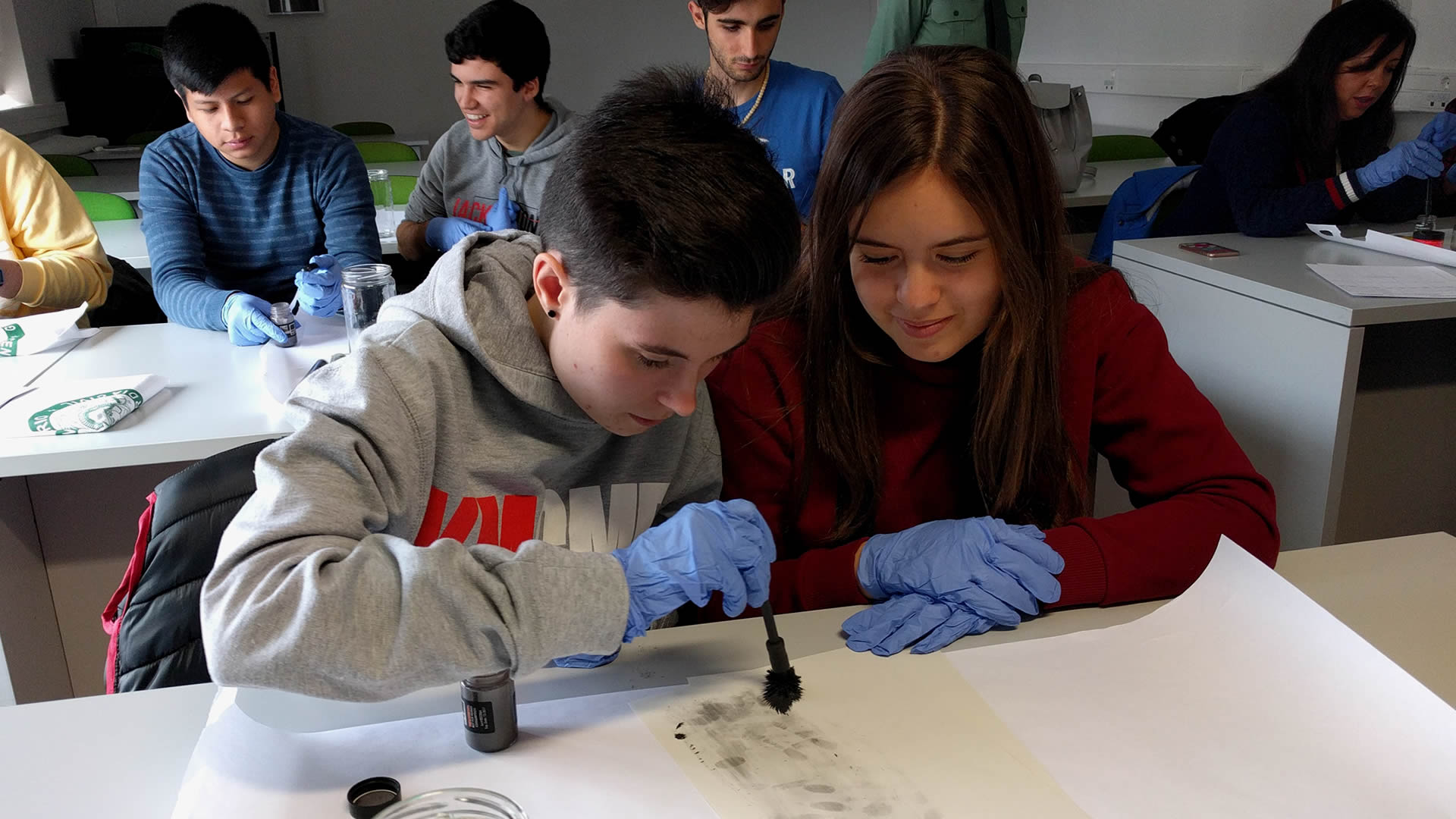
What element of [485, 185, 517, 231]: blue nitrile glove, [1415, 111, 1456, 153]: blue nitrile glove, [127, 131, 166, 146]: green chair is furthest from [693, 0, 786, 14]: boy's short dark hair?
[127, 131, 166, 146]: green chair

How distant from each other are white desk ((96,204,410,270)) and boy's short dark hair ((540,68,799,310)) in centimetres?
157

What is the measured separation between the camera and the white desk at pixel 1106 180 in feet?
10.1

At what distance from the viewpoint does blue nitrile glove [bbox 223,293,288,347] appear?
1826 millimetres

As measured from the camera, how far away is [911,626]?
0.92 m

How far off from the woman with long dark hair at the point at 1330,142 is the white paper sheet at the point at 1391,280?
0.38 meters

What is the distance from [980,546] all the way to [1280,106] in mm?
2085

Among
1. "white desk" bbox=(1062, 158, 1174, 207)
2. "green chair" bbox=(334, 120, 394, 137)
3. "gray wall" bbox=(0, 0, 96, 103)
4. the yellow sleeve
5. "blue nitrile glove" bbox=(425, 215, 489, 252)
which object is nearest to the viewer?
the yellow sleeve

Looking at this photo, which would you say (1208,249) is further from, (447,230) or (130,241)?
(130,241)

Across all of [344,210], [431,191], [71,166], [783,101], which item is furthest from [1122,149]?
[71,166]

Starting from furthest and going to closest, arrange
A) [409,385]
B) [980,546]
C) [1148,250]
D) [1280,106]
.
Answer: [1280,106] → [1148,250] → [980,546] → [409,385]

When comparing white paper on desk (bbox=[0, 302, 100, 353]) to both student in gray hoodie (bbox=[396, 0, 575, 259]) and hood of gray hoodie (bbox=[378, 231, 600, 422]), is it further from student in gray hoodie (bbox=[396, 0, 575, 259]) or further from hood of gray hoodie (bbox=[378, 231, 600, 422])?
hood of gray hoodie (bbox=[378, 231, 600, 422])

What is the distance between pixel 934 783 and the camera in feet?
2.38

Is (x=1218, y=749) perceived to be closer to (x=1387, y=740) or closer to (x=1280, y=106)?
(x=1387, y=740)

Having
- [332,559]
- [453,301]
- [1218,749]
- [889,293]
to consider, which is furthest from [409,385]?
[1218,749]
